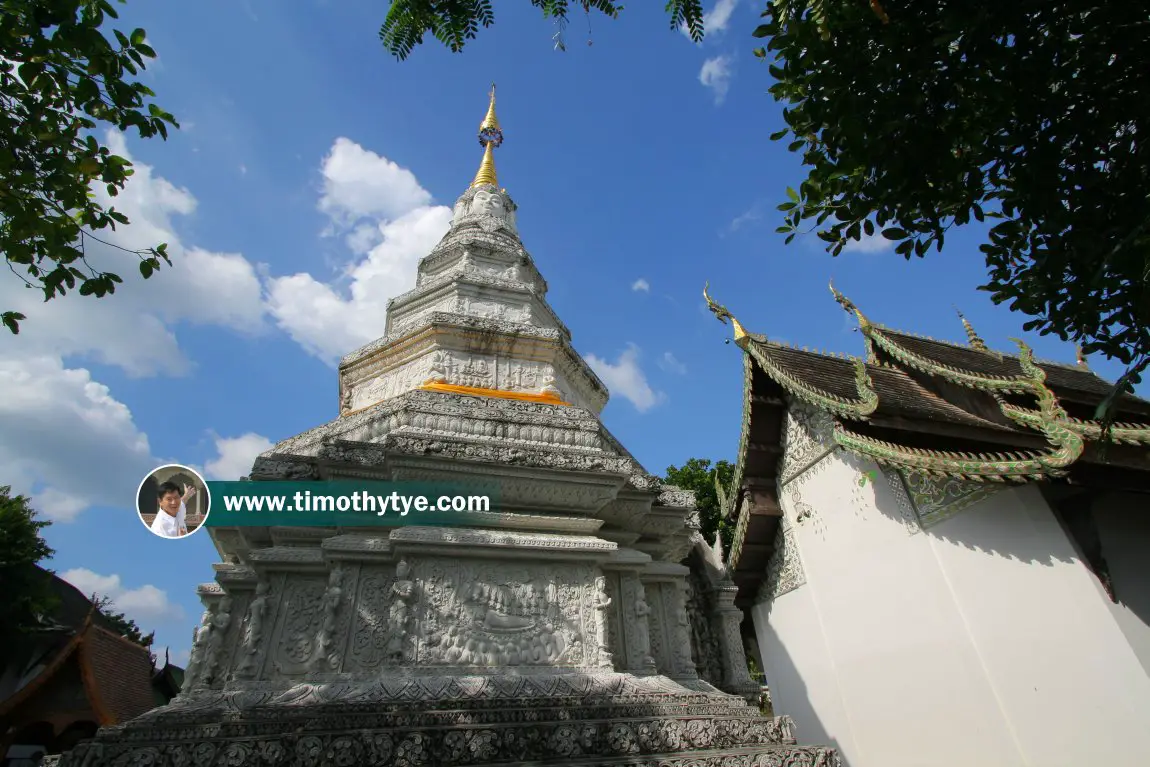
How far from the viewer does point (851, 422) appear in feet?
28.4

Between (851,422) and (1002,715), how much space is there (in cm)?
393

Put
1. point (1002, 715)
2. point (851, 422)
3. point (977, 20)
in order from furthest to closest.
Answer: point (851, 422), point (1002, 715), point (977, 20)

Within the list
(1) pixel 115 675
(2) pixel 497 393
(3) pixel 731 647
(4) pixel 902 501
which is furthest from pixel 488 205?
(1) pixel 115 675

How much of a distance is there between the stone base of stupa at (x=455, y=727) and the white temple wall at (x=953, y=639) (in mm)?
4137

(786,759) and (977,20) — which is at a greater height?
(977,20)

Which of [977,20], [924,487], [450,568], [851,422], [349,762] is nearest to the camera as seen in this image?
[349,762]

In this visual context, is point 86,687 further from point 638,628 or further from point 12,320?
point 638,628

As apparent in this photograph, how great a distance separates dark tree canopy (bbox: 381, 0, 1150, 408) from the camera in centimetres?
359

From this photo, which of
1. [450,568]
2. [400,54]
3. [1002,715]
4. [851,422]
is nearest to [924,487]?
[851,422]

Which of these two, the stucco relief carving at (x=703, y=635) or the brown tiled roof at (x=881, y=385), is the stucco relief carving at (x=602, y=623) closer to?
the stucco relief carving at (x=703, y=635)

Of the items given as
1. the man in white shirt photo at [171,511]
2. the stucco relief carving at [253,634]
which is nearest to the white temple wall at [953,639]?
the stucco relief carving at [253,634]

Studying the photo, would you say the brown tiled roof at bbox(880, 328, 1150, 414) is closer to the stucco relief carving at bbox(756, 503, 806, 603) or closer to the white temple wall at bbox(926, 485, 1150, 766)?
the stucco relief carving at bbox(756, 503, 806, 603)

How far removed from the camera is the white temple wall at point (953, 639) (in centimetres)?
593

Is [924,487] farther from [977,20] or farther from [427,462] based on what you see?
[427,462]
